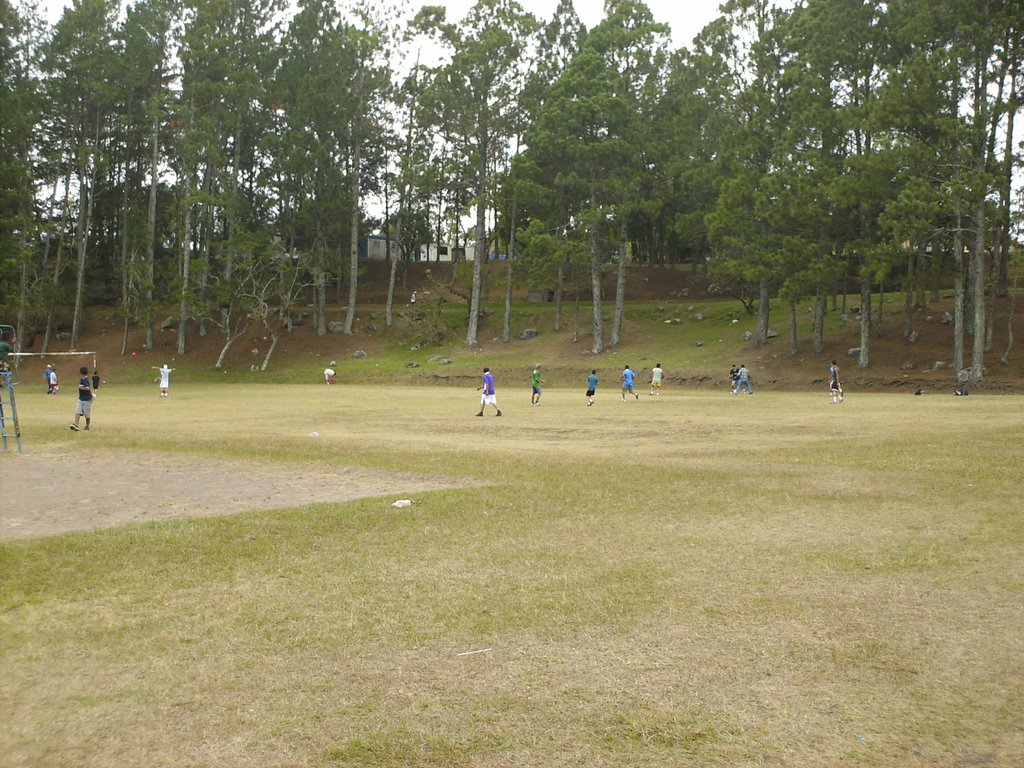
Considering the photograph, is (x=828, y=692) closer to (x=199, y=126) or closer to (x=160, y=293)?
(x=199, y=126)

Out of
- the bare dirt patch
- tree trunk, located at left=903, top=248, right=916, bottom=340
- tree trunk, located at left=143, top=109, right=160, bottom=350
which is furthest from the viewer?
tree trunk, located at left=143, top=109, right=160, bottom=350

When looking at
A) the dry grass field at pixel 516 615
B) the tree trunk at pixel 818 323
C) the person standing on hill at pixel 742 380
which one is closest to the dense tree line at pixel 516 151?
the tree trunk at pixel 818 323

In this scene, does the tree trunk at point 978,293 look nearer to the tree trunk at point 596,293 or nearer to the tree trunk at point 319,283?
the tree trunk at point 596,293

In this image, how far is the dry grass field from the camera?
15.4 ft

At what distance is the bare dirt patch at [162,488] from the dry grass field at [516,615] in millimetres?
86

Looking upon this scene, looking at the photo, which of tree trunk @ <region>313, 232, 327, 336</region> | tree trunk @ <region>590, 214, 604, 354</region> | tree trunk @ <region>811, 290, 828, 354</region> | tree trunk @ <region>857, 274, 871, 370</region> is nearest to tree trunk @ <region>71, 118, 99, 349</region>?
tree trunk @ <region>313, 232, 327, 336</region>

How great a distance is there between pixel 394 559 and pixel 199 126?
5510 centimetres

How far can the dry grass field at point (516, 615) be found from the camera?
4.69 meters

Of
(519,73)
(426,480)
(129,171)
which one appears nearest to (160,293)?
(129,171)

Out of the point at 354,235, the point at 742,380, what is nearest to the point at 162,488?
the point at 742,380

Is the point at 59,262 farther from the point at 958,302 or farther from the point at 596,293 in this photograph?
the point at 958,302

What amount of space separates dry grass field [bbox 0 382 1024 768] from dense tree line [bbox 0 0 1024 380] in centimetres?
2756

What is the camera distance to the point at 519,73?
187 ft

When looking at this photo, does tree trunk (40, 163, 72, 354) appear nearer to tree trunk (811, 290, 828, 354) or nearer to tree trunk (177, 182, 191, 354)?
tree trunk (177, 182, 191, 354)
